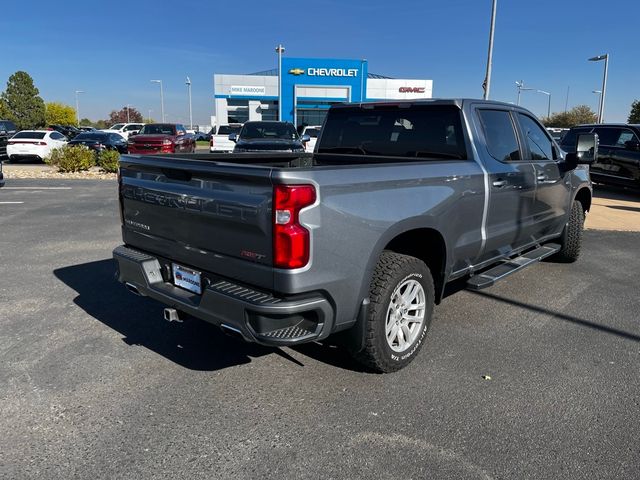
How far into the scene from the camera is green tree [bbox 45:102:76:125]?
7569 centimetres

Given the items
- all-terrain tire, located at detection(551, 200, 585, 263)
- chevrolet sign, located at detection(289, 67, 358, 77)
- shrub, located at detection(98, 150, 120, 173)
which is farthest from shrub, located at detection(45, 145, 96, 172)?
chevrolet sign, located at detection(289, 67, 358, 77)

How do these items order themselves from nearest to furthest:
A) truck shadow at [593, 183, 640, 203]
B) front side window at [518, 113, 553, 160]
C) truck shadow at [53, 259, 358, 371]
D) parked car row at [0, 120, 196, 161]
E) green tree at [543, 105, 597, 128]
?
1. truck shadow at [53, 259, 358, 371]
2. front side window at [518, 113, 553, 160]
3. truck shadow at [593, 183, 640, 203]
4. parked car row at [0, 120, 196, 161]
5. green tree at [543, 105, 597, 128]

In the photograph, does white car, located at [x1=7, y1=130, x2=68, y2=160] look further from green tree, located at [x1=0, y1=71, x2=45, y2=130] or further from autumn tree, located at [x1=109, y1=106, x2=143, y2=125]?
autumn tree, located at [x1=109, y1=106, x2=143, y2=125]

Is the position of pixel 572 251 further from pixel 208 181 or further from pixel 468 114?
pixel 208 181

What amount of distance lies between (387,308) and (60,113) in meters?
89.8

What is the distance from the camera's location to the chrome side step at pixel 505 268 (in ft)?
13.5

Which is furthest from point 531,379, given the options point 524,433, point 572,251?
→ point 572,251

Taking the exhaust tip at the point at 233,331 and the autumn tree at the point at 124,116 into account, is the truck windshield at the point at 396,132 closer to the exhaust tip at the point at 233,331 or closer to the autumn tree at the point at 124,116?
the exhaust tip at the point at 233,331

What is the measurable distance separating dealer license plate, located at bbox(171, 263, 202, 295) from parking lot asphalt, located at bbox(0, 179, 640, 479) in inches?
25.4

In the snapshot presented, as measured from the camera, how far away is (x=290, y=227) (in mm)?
2703

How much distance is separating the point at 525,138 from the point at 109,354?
429 centimetres

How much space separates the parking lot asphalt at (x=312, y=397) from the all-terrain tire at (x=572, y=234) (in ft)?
3.78

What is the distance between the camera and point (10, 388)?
330 cm

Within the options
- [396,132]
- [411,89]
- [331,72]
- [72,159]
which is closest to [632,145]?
[396,132]
